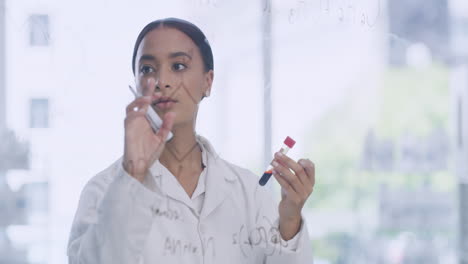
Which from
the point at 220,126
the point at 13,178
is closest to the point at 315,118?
the point at 220,126

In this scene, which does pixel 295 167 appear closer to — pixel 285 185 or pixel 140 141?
pixel 285 185

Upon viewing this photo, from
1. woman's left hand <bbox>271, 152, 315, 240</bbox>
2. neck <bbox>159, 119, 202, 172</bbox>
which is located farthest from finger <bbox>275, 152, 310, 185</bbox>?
neck <bbox>159, 119, 202, 172</bbox>

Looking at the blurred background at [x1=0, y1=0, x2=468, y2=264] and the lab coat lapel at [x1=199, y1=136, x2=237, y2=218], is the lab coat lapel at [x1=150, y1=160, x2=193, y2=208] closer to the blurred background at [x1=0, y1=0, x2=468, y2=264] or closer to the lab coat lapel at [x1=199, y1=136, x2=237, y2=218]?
the lab coat lapel at [x1=199, y1=136, x2=237, y2=218]

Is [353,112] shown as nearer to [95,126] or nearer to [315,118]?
[315,118]

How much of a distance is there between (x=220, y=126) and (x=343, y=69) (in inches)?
12.1

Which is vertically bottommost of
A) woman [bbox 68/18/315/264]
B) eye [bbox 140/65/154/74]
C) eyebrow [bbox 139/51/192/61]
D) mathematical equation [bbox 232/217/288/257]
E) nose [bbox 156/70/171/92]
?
mathematical equation [bbox 232/217/288/257]

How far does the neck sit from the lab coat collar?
12 millimetres

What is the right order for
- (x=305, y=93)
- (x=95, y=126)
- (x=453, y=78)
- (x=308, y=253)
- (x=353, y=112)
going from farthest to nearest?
1. (x=453, y=78)
2. (x=353, y=112)
3. (x=305, y=93)
4. (x=95, y=126)
5. (x=308, y=253)

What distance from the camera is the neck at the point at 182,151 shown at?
2.05ft

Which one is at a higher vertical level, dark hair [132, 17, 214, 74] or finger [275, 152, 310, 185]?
dark hair [132, 17, 214, 74]

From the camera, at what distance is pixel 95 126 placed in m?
0.77

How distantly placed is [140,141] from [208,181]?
0.47ft

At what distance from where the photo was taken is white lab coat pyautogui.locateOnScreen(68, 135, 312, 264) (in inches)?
19.2

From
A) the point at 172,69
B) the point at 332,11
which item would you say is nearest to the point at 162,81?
the point at 172,69
